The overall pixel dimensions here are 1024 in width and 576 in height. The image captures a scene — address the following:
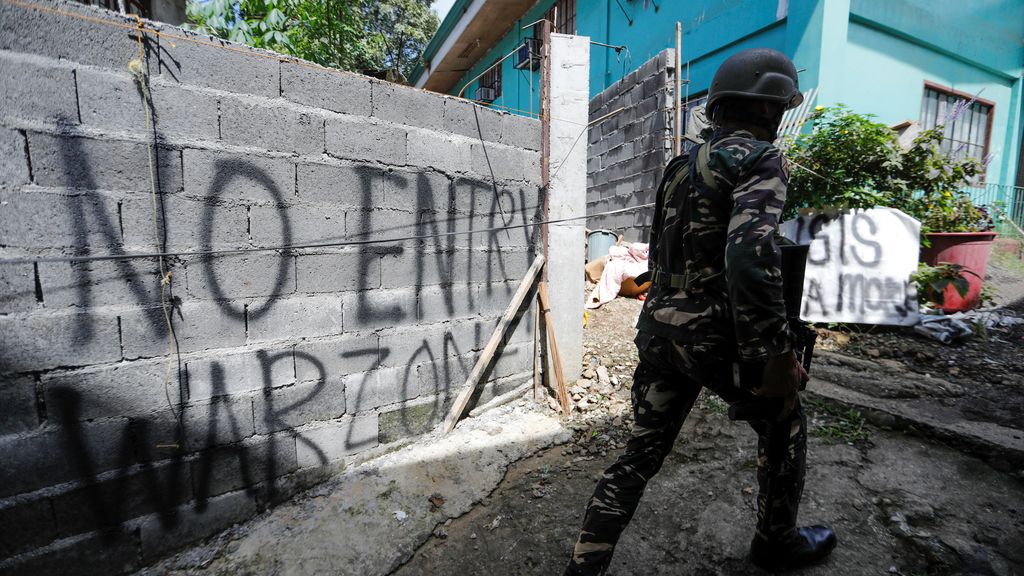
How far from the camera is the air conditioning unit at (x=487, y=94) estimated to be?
11406 millimetres

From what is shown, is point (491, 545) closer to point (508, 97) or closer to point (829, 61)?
point (829, 61)

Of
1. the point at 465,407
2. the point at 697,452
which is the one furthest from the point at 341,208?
the point at 697,452

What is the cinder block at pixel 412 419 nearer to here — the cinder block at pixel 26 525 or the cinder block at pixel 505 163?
the cinder block at pixel 26 525

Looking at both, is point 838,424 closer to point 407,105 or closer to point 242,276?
point 407,105

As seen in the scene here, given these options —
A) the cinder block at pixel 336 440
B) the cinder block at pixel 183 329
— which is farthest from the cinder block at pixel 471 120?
the cinder block at pixel 336 440

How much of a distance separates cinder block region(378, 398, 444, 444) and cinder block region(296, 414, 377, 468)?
69mm

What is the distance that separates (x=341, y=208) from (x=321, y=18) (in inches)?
223

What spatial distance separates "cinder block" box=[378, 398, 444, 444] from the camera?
252 cm

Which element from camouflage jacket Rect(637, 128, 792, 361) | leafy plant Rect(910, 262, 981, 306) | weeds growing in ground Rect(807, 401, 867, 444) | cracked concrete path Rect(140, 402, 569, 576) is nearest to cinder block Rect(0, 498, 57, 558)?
cracked concrete path Rect(140, 402, 569, 576)

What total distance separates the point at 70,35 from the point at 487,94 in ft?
35.5

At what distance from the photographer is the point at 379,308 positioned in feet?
7.93

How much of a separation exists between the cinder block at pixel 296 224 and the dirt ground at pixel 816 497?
4.91 ft

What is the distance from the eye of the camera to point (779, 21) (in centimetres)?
502

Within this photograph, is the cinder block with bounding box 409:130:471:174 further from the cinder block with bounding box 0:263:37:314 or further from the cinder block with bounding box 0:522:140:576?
the cinder block with bounding box 0:522:140:576
